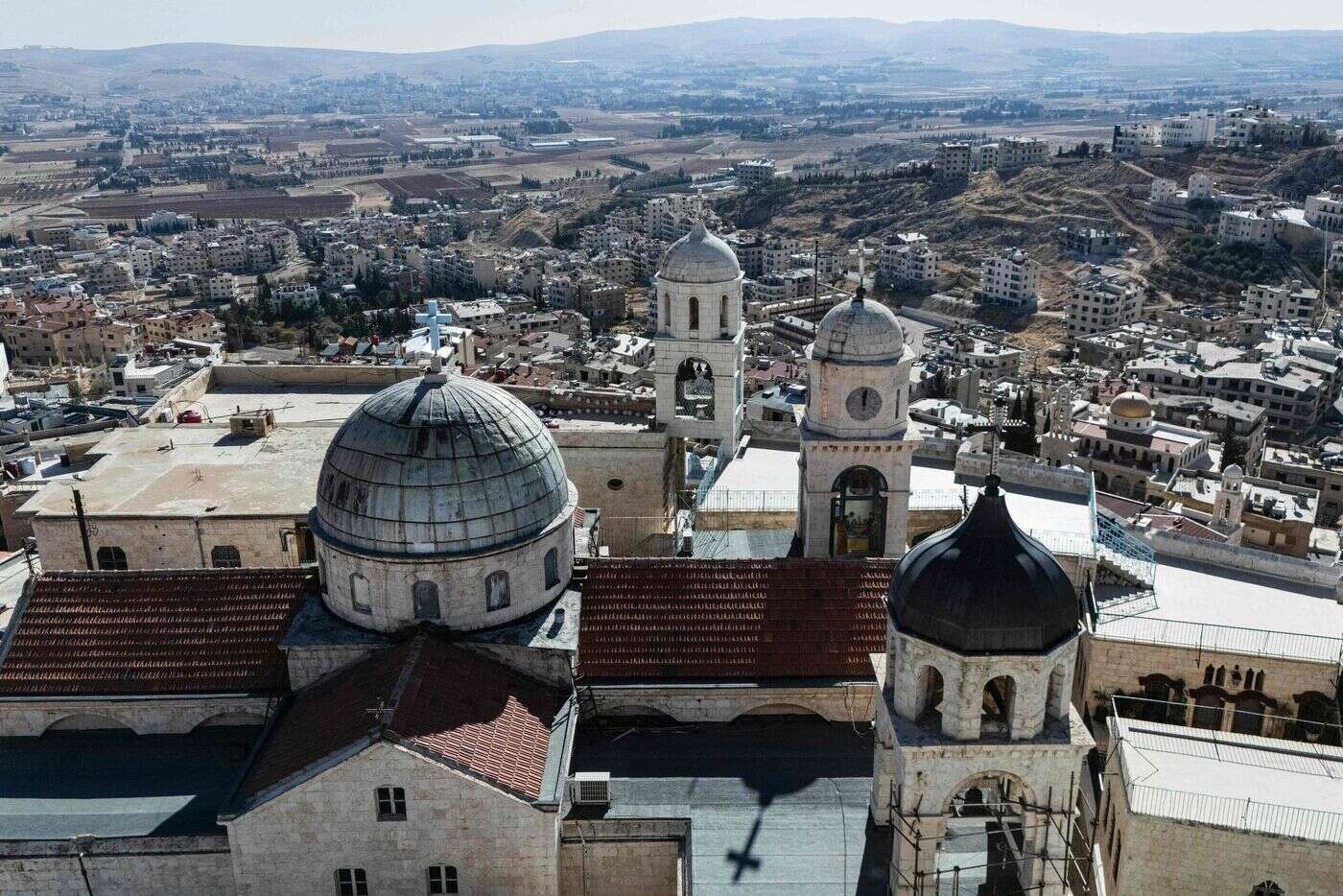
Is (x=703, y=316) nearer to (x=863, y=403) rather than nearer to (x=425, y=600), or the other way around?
(x=863, y=403)

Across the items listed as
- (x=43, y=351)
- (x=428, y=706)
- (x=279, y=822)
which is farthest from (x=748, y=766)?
(x=43, y=351)

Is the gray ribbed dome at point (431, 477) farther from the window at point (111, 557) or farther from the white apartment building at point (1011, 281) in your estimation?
the white apartment building at point (1011, 281)

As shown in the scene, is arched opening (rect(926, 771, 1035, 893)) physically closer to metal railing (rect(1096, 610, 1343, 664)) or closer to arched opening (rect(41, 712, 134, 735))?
metal railing (rect(1096, 610, 1343, 664))

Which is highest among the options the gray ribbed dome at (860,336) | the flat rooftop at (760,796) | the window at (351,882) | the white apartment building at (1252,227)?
the gray ribbed dome at (860,336)

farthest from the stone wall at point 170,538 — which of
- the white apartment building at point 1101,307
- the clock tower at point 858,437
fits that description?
the white apartment building at point 1101,307

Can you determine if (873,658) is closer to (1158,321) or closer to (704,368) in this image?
(704,368)
